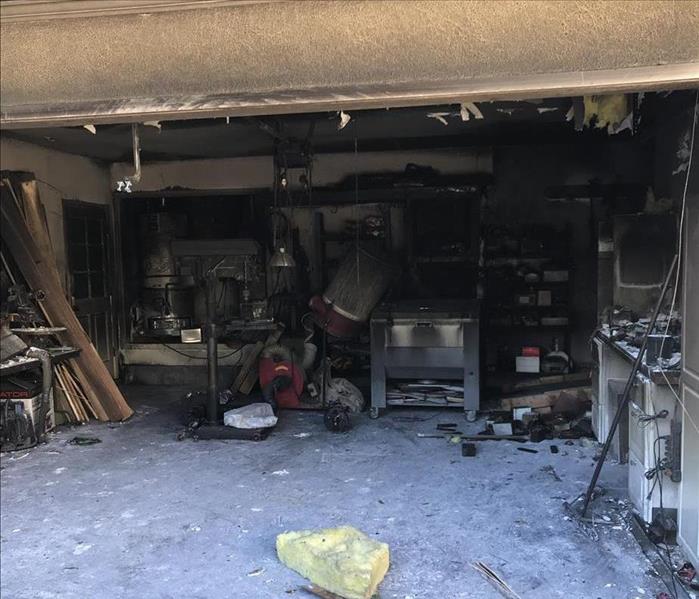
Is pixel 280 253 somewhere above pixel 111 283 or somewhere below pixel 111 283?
above

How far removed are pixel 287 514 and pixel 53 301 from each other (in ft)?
10.0

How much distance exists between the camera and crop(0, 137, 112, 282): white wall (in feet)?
17.8

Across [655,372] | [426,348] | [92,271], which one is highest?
[92,271]

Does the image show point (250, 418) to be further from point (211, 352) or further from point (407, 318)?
point (407, 318)

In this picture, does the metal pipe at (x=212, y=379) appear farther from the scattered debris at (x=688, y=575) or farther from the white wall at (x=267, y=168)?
the scattered debris at (x=688, y=575)

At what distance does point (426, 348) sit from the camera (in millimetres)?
5312

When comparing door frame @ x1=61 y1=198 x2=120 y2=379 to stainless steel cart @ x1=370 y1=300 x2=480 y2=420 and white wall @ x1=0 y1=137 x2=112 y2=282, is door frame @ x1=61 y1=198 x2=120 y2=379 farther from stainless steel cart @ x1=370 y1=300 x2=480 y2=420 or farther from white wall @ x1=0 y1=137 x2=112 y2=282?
stainless steel cart @ x1=370 y1=300 x2=480 y2=420

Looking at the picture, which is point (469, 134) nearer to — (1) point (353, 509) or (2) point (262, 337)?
(2) point (262, 337)

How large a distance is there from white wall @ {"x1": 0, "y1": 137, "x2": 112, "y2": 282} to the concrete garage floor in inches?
80.9

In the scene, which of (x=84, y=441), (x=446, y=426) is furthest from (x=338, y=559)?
(x=84, y=441)

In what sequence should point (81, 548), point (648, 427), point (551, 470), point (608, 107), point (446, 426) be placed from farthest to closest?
point (446, 426) → point (551, 470) → point (81, 548) → point (648, 427) → point (608, 107)

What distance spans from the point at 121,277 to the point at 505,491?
510 cm

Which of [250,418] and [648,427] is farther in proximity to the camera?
[250,418]

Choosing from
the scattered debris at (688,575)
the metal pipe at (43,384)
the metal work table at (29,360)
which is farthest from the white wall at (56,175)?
the scattered debris at (688,575)
